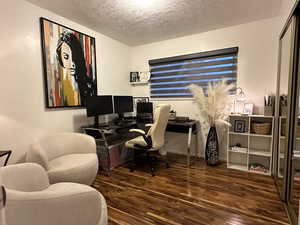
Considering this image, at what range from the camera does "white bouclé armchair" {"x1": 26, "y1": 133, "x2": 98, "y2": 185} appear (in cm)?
183

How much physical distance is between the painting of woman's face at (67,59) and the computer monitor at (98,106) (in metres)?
0.54

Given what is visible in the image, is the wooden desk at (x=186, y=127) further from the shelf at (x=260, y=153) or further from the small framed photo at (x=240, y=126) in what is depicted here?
the shelf at (x=260, y=153)

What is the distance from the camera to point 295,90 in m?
1.66

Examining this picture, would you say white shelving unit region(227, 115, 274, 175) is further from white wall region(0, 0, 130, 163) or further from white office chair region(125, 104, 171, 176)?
white wall region(0, 0, 130, 163)

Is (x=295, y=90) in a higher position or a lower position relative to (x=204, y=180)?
higher

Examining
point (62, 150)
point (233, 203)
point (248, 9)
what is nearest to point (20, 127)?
point (62, 150)

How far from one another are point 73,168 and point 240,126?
256 centimetres

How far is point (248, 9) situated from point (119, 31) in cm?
211

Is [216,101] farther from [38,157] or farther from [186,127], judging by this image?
[38,157]

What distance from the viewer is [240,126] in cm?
283

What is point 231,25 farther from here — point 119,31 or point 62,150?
point 62,150

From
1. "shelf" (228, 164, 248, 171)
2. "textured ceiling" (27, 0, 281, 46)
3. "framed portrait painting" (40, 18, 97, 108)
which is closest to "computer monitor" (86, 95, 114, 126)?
"framed portrait painting" (40, 18, 97, 108)

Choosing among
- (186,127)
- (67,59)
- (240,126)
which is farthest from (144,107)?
(240,126)

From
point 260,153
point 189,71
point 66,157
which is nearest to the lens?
point 66,157
